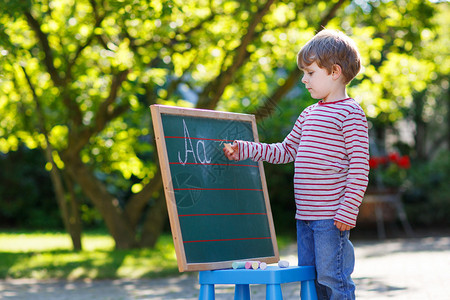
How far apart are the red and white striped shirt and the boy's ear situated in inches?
5.3

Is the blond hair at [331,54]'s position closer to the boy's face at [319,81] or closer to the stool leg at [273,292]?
the boy's face at [319,81]

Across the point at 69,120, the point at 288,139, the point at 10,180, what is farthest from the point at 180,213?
the point at 10,180

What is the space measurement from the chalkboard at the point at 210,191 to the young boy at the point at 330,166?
1.41 ft

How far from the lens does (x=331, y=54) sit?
322cm

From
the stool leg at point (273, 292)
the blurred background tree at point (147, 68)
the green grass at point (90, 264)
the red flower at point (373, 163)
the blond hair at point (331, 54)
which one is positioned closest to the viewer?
the stool leg at point (273, 292)

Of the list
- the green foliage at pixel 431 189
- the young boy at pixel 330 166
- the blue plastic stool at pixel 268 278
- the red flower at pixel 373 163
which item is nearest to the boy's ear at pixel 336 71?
the young boy at pixel 330 166

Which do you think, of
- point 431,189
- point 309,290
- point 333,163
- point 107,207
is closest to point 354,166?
Answer: point 333,163

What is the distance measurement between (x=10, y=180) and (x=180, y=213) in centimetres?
1509

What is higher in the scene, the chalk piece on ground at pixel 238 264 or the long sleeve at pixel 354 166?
the long sleeve at pixel 354 166

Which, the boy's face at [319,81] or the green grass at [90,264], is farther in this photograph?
the green grass at [90,264]

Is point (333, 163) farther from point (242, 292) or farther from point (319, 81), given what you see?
point (242, 292)

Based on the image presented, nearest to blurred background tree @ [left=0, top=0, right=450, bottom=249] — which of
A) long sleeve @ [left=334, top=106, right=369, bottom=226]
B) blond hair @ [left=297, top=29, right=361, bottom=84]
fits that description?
blond hair @ [left=297, top=29, right=361, bottom=84]

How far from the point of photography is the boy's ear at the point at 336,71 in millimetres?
3253

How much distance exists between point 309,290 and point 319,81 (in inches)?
41.7
